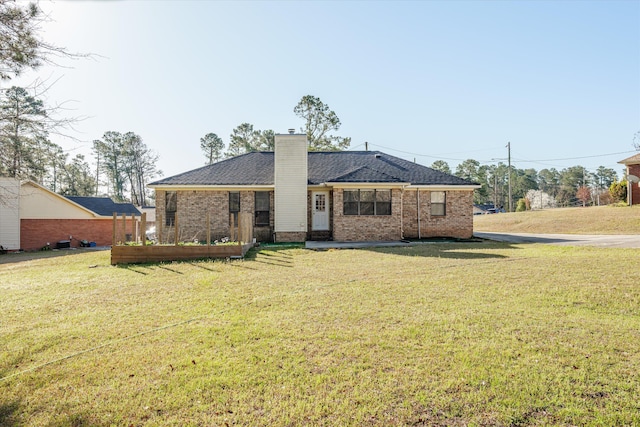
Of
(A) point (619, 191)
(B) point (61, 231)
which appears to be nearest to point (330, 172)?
(B) point (61, 231)

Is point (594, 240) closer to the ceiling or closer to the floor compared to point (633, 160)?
closer to the floor

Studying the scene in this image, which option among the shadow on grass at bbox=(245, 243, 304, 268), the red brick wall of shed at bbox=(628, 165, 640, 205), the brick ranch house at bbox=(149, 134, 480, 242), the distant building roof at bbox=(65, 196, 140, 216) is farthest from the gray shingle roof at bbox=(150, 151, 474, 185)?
the red brick wall of shed at bbox=(628, 165, 640, 205)

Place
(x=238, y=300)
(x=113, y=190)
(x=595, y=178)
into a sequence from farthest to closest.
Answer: (x=595, y=178) < (x=113, y=190) < (x=238, y=300)

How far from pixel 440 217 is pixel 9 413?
17886 millimetres

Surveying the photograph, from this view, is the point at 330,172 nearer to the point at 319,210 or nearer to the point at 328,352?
the point at 319,210

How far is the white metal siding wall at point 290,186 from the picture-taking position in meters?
17.4

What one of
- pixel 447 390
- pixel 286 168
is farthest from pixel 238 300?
pixel 286 168

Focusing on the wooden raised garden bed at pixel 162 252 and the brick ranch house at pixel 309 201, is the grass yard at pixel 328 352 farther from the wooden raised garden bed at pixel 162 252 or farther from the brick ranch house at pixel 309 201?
the brick ranch house at pixel 309 201

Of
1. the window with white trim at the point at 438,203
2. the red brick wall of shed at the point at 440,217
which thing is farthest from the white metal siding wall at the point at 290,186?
the window with white trim at the point at 438,203

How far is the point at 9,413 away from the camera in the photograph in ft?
9.61

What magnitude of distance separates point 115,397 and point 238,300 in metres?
3.10

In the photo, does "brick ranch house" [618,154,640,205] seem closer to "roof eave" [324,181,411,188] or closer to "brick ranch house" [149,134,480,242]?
"brick ranch house" [149,134,480,242]

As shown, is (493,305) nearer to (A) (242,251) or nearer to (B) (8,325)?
(B) (8,325)

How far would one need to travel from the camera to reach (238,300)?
20.3 feet
